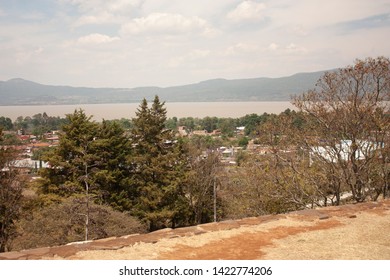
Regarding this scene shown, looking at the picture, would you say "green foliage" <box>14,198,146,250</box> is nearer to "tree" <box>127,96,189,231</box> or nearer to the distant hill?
the distant hill

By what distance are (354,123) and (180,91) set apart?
252 inches

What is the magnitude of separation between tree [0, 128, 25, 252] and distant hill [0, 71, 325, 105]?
2654mm

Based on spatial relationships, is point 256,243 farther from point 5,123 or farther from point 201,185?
point 201,185

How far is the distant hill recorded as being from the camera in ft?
31.7

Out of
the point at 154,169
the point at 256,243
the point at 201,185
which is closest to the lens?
the point at 256,243

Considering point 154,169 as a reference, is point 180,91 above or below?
above

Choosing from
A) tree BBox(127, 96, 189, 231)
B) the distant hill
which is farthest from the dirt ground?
tree BBox(127, 96, 189, 231)

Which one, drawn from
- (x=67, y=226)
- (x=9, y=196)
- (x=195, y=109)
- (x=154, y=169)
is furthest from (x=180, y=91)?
(x=9, y=196)

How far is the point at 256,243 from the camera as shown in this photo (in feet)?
15.1

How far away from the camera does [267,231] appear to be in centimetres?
509

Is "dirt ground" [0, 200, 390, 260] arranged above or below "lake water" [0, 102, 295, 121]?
below

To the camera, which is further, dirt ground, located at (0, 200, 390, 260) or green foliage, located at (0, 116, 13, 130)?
green foliage, located at (0, 116, 13, 130)

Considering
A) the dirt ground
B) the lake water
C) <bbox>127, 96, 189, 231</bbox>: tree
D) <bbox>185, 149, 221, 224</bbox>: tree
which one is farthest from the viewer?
<bbox>185, 149, 221, 224</bbox>: tree
